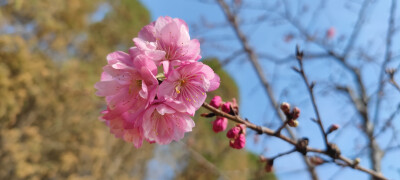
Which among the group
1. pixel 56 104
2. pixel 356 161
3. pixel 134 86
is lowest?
pixel 134 86

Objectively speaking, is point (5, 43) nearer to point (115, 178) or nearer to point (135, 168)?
point (115, 178)

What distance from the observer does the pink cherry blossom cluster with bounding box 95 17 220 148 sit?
2.03ft

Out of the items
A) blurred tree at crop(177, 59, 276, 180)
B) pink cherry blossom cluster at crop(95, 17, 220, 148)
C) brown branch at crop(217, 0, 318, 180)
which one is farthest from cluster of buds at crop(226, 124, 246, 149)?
blurred tree at crop(177, 59, 276, 180)

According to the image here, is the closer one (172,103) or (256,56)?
(172,103)

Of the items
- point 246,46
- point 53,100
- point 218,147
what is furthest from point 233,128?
point 218,147

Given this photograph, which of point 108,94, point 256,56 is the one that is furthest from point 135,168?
point 108,94

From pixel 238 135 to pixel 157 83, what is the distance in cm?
29

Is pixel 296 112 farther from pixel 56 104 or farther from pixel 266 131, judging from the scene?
pixel 56 104

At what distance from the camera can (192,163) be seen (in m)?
7.34

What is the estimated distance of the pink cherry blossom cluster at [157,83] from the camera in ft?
2.03

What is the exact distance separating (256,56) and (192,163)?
17.3ft

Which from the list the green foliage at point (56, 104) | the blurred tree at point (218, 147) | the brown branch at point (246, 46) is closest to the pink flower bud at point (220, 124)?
the brown branch at point (246, 46)

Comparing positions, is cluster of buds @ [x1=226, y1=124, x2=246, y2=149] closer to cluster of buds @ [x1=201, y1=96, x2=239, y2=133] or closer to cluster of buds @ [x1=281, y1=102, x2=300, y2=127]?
cluster of buds @ [x1=201, y1=96, x2=239, y2=133]

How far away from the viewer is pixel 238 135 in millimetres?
721
